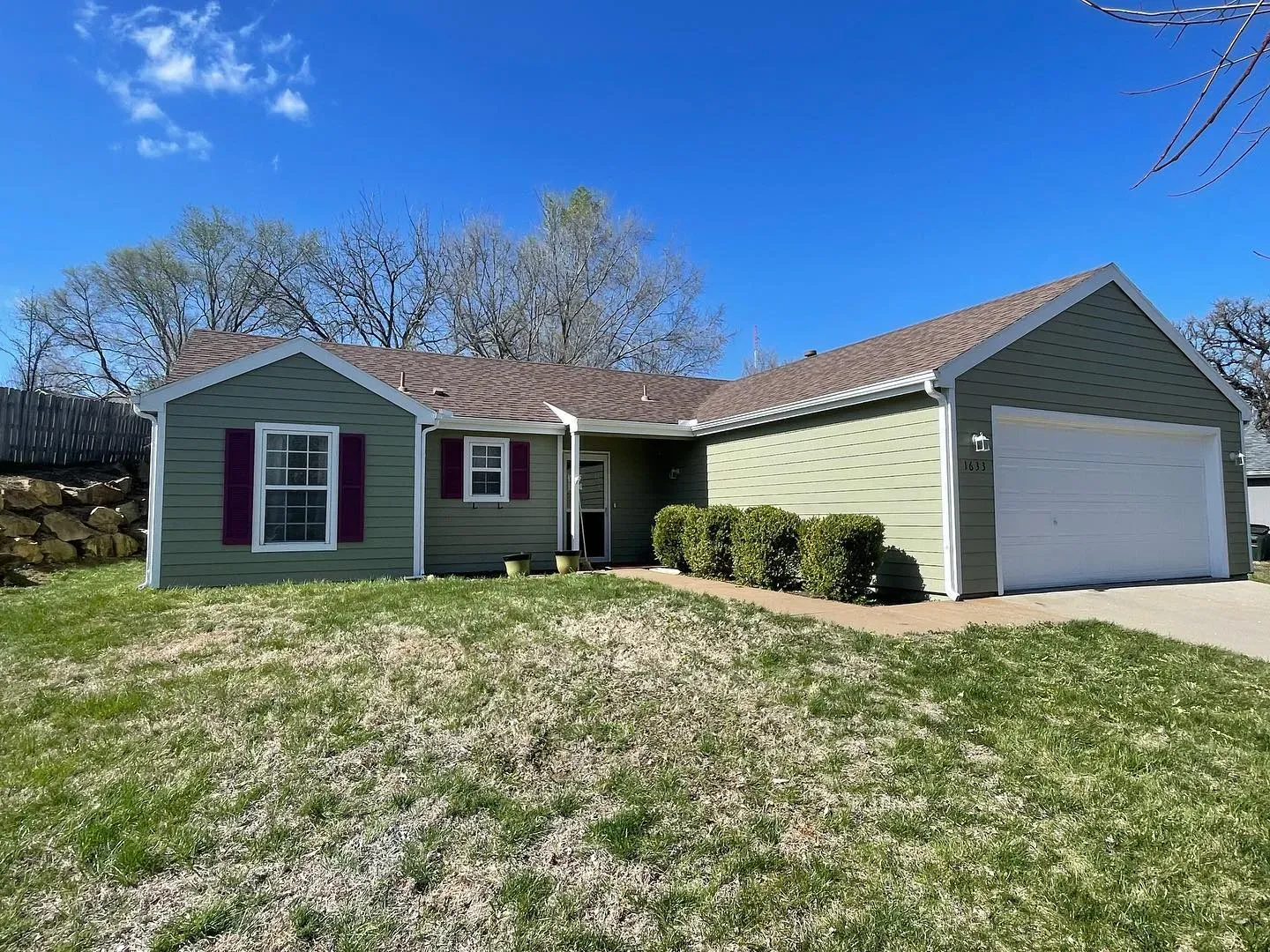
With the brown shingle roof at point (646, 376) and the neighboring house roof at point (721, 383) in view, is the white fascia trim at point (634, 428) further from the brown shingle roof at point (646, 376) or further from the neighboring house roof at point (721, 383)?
the brown shingle roof at point (646, 376)

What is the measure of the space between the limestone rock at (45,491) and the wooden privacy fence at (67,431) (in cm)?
128

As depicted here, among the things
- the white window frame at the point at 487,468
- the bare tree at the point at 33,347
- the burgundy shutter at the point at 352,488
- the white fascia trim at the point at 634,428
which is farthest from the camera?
the bare tree at the point at 33,347

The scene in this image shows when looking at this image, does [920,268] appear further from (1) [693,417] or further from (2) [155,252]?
(2) [155,252]

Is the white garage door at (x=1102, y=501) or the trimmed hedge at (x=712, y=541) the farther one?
the trimmed hedge at (x=712, y=541)

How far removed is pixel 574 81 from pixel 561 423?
946cm

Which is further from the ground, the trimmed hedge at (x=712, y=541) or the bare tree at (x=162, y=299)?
the bare tree at (x=162, y=299)

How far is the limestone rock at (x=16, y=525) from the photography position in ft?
34.6

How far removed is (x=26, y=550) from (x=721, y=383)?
1372cm

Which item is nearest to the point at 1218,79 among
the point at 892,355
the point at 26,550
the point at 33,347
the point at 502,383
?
the point at 892,355

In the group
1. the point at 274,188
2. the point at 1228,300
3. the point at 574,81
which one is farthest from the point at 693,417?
the point at 1228,300

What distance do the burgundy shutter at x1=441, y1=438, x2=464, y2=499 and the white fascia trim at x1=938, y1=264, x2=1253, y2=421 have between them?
24.0 feet

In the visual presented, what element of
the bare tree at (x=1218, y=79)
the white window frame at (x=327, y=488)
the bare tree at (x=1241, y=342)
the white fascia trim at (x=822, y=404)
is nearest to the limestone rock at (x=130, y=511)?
the white window frame at (x=327, y=488)

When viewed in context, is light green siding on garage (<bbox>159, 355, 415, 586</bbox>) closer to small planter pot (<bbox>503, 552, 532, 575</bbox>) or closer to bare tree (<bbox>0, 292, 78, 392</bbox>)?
small planter pot (<bbox>503, 552, 532, 575</bbox>)

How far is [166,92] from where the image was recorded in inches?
524
